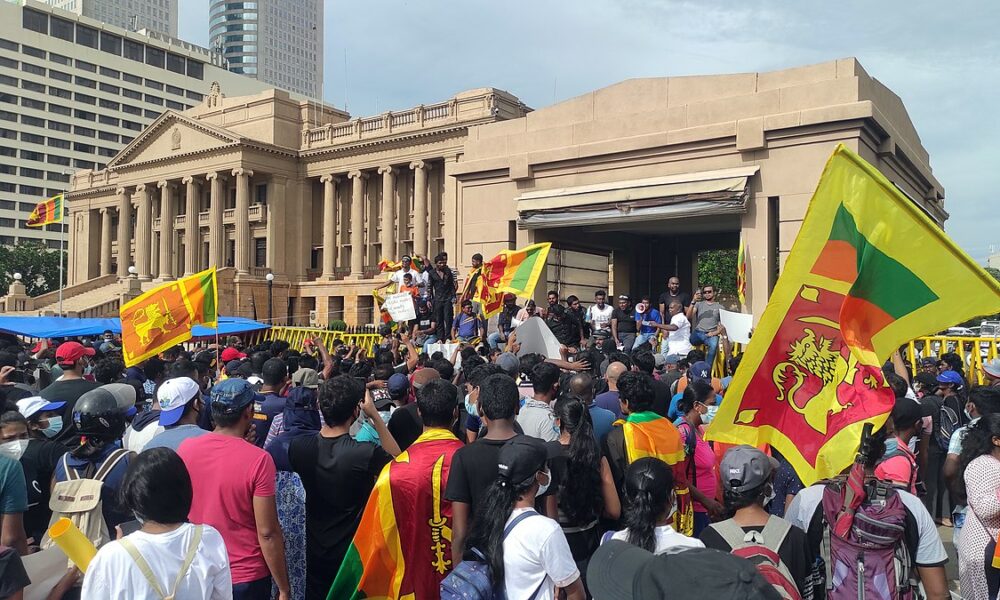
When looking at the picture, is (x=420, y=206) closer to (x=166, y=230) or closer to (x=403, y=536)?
(x=166, y=230)

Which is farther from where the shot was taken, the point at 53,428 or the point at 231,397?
the point at 53,428

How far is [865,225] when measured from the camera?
4152mm

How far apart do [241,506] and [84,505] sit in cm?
74

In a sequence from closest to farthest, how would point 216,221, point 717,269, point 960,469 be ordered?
point 960,469
point 216,221
point 717,269

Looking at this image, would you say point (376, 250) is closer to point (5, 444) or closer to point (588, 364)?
point (588, 364)

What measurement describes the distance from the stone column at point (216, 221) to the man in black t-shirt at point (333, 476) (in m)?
51.2

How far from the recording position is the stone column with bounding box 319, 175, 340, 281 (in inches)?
2052

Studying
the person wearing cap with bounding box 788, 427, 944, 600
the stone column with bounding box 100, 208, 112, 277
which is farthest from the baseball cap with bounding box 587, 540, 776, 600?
the stone column with bounding box 100, 208, 112, 277

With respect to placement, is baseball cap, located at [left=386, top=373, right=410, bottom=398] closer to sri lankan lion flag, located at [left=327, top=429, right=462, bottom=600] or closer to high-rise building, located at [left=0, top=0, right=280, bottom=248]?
sri lankan lion flag, located at [left=327, top=429, right=462, bottom=600]

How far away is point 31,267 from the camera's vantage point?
237ft

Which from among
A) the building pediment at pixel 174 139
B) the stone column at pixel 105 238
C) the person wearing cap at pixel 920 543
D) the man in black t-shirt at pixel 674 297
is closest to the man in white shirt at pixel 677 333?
the man in black t-shirt at pixel 674 297

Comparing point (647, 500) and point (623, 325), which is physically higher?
point (623, 325)

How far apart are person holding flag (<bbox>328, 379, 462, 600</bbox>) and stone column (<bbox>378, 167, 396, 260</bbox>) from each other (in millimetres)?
45751

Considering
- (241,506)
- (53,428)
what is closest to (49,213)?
(53,428)
